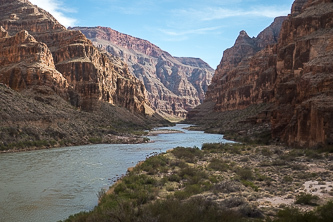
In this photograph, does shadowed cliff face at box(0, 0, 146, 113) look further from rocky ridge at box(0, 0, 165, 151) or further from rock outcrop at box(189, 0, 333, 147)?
rock outcrop at box(189, 0, 333, 147)

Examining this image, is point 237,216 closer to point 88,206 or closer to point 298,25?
point 88,206

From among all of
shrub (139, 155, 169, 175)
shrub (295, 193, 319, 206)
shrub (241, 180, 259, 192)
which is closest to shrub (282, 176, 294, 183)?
shrub (241, 180, 259, 192)

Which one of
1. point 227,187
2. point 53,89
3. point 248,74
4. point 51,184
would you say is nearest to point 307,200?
point 227,187

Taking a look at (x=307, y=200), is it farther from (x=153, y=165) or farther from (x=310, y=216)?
(x=153, y=165)

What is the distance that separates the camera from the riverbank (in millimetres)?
10838

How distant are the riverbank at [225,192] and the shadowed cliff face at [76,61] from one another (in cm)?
6528

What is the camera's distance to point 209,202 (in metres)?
11.8

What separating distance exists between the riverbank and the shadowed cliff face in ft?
214

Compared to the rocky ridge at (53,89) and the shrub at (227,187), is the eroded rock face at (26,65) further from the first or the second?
the shrub at (227,187)

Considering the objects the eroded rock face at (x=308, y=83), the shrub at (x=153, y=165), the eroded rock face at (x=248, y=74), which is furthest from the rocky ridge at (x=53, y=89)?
the eroded rock face at (x=248, y=74)

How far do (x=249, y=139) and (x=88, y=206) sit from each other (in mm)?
37330

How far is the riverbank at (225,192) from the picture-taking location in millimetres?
10838

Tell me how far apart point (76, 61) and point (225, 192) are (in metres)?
87.1

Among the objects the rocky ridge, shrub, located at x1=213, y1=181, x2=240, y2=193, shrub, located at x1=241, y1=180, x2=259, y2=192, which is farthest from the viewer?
the rocky ridge
